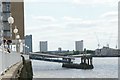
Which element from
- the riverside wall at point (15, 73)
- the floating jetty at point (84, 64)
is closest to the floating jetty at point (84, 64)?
the floating jetty at point (84, 64)

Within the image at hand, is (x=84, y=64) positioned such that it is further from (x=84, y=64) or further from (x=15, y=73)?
(x=15, y=73)

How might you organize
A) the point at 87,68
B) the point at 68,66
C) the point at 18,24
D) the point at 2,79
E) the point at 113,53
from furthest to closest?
1. the point at 113,53
2. the point at 68,66
3. the point at 87,68
4. the point at 18,24
5. the point at 2,79

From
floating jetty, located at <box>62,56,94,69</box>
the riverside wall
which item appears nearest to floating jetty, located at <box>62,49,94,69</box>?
floating jetty, located at <box>62,56,94,69</box>

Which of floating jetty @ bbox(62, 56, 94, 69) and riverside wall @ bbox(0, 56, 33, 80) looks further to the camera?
floating jetty @ bbox(62, 56, 94, 69)

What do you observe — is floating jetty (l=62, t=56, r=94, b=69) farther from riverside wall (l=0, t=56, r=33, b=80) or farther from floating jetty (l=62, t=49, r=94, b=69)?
riverside wall (l=0, t=56, r=33, b=80)

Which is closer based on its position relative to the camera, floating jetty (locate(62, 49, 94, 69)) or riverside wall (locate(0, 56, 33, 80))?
riverside wall (locate(0, 56, 33, 80))

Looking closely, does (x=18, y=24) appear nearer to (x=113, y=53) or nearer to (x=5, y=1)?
(x=5, y=1)

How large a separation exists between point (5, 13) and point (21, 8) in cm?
760

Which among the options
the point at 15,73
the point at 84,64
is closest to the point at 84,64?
the point at 84,64

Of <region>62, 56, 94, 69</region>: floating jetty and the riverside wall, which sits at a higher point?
the riverside wall

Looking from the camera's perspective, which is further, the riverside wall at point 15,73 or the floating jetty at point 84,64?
the floating jetty at point 84,64

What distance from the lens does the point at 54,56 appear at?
491 feet

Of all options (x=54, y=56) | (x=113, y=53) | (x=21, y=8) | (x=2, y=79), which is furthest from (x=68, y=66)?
(x=2, y=79)

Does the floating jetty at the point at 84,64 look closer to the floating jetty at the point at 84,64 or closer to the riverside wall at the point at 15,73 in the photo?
the floating jetty at the point at 84,64
